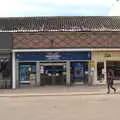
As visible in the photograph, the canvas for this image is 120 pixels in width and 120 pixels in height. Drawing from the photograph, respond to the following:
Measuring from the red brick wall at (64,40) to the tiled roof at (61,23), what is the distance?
999 millimetres

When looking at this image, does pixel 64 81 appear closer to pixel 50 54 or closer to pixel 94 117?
pixel 50 54

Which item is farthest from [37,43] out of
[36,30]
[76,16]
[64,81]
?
[76,16]

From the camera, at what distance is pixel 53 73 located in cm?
3984

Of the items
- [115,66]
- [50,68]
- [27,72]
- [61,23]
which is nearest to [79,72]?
[50,68]

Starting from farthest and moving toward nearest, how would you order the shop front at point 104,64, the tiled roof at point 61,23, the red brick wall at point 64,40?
the tiled roof at point 61,23 → the shop front at point 104,64 → the red brick wall at point 64,40

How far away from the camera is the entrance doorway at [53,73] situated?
39.7 metres

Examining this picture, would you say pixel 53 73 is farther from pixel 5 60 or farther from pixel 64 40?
pixel 5 60

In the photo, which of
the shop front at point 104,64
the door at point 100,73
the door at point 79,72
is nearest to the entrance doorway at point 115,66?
the shop front at point 104,64

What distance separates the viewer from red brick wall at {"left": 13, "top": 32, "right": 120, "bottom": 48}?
126 feet

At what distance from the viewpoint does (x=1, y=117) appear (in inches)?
665

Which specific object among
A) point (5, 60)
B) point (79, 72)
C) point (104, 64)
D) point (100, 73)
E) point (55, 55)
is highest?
point (55, 55)

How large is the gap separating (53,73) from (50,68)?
1.54 ft

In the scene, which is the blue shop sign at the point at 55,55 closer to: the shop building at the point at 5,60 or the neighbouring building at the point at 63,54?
the neighbouring building at the point at 63,54

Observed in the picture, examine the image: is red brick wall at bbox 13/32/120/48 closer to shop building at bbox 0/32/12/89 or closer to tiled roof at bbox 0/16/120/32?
shop building at bbox 0/32/12/89
